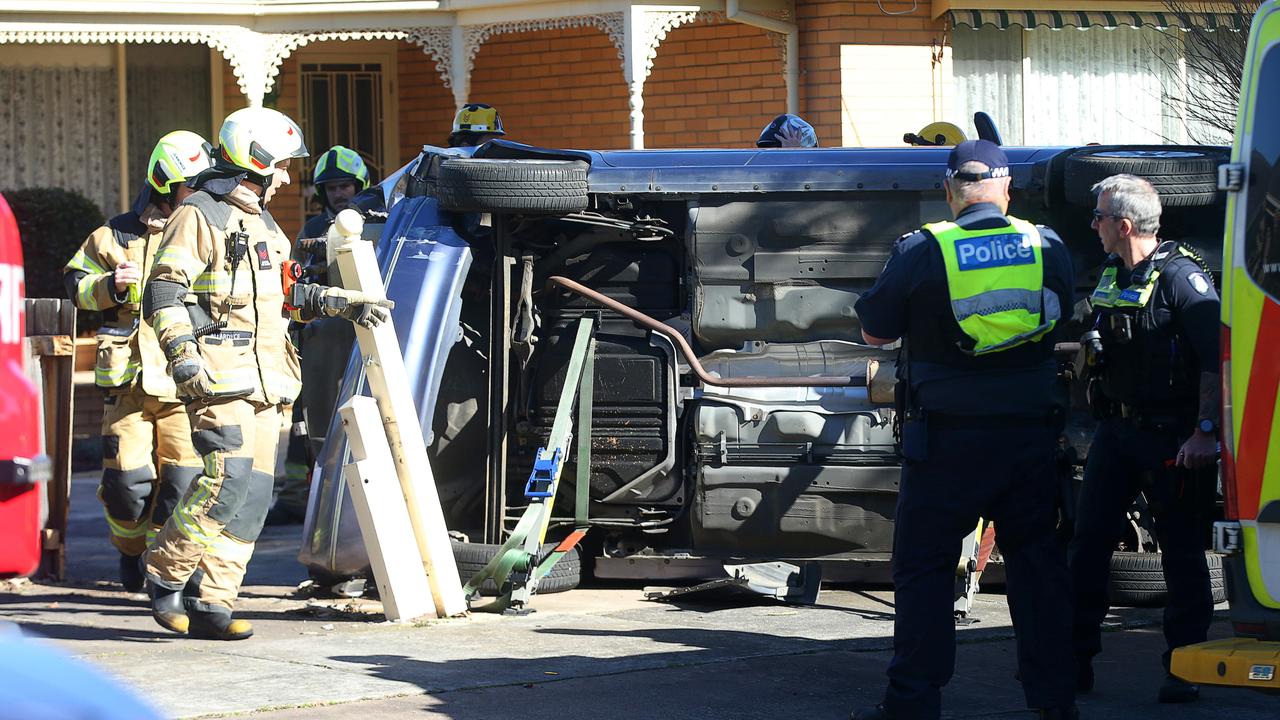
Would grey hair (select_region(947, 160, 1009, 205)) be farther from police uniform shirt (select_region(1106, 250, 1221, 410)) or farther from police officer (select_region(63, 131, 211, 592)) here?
police officer (select_region(63, 131, 211, 592))

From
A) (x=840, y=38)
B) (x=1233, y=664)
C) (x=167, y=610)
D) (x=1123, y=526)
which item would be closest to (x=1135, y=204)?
(x=1123, y=526)

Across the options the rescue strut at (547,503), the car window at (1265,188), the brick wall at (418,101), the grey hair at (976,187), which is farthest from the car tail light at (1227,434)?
the brick wall at (418,101)

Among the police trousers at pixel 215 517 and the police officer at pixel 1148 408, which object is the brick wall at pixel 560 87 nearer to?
the police trousers at pixel 215 517

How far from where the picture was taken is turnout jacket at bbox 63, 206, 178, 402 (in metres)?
7.04

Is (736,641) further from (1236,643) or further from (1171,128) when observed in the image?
(1171,128)

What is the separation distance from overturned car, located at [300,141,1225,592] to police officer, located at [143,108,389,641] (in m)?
0.45

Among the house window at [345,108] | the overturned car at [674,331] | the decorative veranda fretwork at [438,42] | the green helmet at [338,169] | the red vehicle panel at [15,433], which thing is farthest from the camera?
the house window at [345,108]

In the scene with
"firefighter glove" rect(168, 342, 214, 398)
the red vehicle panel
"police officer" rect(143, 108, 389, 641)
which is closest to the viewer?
the red vehicle panel

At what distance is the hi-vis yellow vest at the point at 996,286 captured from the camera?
4797mm

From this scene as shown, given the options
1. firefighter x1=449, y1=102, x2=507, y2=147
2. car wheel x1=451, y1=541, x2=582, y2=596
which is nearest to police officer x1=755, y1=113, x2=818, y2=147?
firefighter x1=449, y1=102, x2=507, y2=147

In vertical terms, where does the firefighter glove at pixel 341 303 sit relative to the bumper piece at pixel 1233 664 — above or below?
above

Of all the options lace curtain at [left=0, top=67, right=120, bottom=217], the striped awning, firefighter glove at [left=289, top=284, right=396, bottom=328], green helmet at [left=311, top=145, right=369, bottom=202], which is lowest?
firefighter glove at [left=289, top=284, right=396, bottom=328]

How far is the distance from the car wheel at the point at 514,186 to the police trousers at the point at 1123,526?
2366 millimetres

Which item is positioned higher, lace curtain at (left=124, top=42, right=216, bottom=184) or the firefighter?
lace curtain at (left=124, top=42, right=216, bottom=184)
